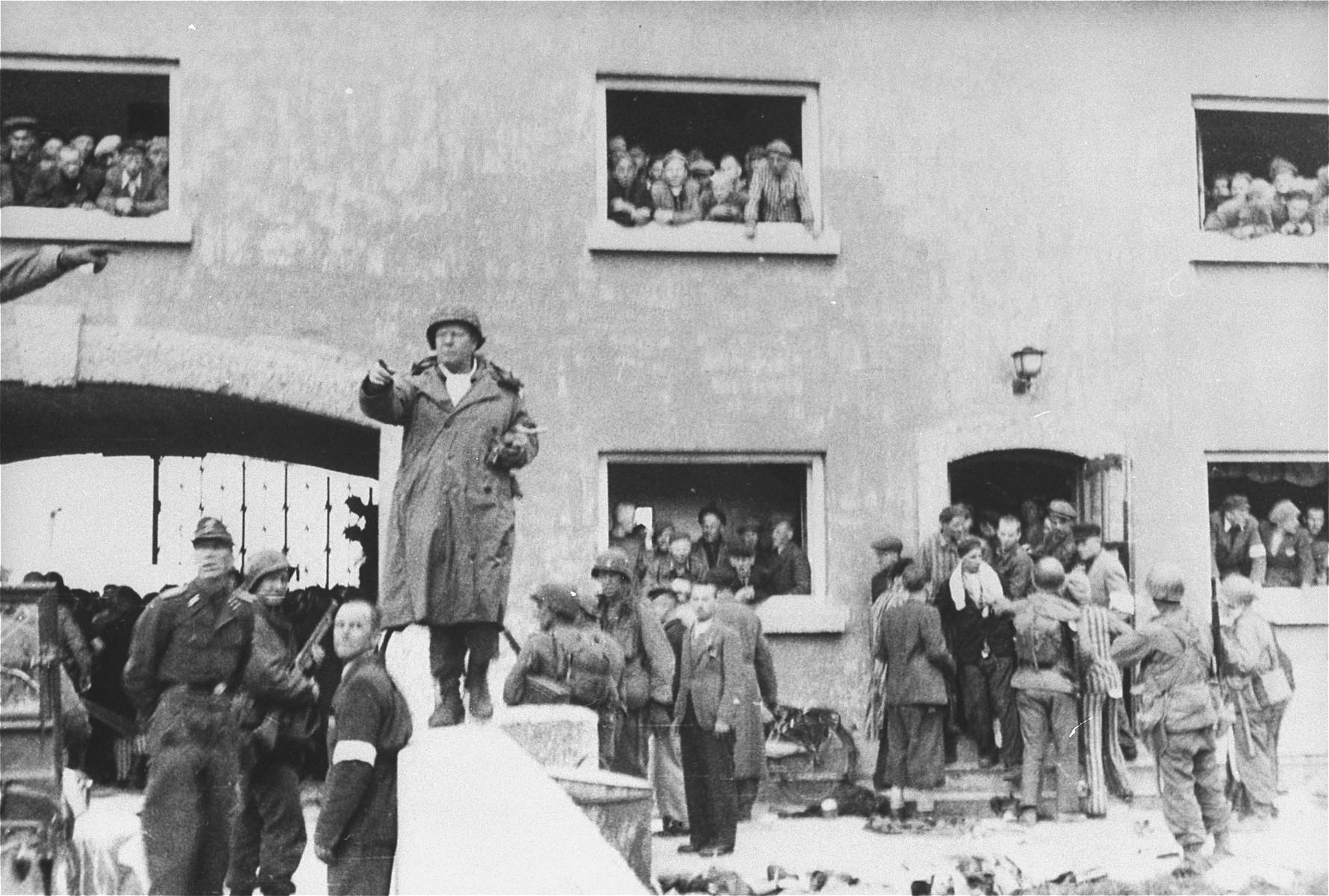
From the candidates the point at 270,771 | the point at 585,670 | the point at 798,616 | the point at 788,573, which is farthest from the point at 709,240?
the point at 270,771

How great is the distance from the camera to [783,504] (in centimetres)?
1077

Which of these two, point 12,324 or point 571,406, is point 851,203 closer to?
point 571,406

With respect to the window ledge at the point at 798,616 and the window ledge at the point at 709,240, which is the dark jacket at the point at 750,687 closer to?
the window ledge at the point at 798,616

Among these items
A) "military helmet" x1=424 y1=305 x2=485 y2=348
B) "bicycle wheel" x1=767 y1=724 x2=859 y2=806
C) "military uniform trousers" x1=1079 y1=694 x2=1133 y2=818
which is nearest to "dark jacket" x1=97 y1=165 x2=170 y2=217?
"military helmet" x1=424 y1=305 x2=485 y2=348

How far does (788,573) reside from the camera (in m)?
10.2

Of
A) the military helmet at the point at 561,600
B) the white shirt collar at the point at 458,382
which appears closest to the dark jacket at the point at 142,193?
the military helmet at the point at 561,600

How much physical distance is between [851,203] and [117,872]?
6.43 meters

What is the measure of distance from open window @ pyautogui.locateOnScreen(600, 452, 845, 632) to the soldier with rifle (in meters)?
3.83

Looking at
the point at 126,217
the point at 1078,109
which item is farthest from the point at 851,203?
the point at 126,217

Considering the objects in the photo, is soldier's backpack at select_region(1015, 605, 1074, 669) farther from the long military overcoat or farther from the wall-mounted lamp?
the long military overcoat

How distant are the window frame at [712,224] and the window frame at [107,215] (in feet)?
9.12

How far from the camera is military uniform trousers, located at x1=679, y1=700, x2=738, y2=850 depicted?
8.02 metres

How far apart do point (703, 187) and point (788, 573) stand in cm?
275

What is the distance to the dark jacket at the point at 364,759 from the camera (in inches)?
207
